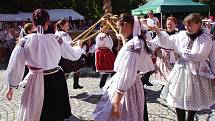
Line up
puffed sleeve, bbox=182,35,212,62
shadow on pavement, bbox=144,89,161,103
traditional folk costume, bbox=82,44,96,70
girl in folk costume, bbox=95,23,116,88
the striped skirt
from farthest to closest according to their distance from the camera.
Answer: traditional folk costume, bbox=82,44,96,70 < girl in folk costume, bbox=95,23,116,88 < shadow on pavement, bbox=144,89,161,103 < puffed sleeve, bbox=182,35,212,62 < the striped skirt

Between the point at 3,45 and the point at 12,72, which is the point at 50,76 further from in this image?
the point at 3,45

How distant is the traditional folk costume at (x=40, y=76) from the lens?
4258 mm

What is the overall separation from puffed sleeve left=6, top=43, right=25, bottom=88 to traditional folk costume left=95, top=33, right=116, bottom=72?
362 cm

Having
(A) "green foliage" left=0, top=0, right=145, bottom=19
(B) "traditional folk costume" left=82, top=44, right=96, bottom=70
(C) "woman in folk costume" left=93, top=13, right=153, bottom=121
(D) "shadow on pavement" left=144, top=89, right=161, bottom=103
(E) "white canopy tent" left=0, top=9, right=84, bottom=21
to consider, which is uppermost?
(A) "green foliage" left=0, top=0, right=145, bottom=19

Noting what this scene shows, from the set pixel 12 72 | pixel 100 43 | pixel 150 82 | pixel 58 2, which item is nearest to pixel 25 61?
pixel 12 72

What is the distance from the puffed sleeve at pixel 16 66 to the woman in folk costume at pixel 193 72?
171cm

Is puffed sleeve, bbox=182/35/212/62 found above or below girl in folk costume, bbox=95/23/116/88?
above

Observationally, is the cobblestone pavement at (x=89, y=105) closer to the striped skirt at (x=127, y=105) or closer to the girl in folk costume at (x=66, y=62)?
the girl in folk costume at (x=66, y=62)

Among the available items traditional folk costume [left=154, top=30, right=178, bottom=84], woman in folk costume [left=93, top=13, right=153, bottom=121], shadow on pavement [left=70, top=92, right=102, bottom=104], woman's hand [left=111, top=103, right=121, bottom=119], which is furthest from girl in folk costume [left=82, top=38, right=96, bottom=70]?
woman's hand [left=111, top=103, right=121, bottom=119]

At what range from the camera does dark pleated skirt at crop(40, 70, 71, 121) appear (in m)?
4.49

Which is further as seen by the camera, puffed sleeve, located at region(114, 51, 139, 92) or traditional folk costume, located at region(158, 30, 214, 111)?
traditional folk costume, located at region(158, 30, 214, 111)

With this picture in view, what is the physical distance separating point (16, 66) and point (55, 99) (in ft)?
2.20

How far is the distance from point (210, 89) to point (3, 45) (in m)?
12.2

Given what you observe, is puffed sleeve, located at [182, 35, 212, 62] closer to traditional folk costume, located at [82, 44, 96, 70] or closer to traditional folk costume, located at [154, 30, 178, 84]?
traditional folk costume, located at [154, 30, 178, 84]
